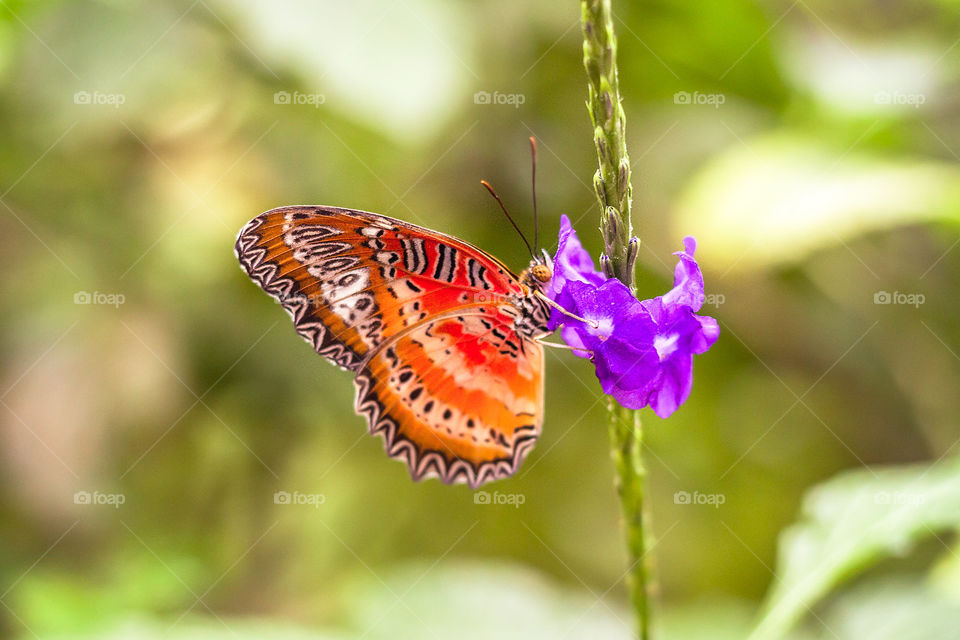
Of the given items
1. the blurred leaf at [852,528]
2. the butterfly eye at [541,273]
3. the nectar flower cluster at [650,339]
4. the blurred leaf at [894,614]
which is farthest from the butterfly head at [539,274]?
the blurred leaf at [894,614]

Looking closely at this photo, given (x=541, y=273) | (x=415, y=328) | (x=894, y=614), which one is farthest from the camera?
(x=894, y=614)

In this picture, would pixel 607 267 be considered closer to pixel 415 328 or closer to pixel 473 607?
pixel 415 328

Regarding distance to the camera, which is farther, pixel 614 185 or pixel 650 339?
pixel 650 339

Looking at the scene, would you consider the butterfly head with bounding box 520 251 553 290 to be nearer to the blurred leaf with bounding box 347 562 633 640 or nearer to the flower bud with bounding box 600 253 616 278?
the flower bud with bounding box 600 253 616 278

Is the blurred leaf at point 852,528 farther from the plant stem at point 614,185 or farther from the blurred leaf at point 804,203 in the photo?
the blurred leaf at point 804,203

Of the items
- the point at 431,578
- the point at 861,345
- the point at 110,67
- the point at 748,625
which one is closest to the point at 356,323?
the point at 431,578

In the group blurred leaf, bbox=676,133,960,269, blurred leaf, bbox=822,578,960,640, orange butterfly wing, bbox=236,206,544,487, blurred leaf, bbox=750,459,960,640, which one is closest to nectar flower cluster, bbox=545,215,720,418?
orange butterfly wing, bbox=236,206,544,487

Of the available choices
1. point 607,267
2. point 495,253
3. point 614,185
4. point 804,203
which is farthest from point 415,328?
point 804,203
